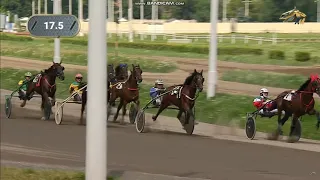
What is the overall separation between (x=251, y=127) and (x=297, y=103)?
1.12 meters

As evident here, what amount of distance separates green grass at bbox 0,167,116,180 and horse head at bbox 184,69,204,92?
5.59 metres

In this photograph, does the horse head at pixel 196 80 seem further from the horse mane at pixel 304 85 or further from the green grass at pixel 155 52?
the horse mane at pixel 304 85

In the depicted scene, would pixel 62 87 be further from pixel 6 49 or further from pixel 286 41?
pixel 286 41

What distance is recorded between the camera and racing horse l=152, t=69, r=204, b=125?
14125mm

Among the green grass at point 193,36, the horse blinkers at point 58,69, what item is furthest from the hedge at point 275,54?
the horse blinkers at point 58,69

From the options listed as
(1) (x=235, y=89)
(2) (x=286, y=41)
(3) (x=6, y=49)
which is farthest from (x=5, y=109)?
(2) (x=286, y=41)

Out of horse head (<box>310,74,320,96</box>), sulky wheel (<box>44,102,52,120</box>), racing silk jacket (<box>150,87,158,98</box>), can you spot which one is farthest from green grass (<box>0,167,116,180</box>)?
sulky wheel (<box>44,102,52,120</box>)

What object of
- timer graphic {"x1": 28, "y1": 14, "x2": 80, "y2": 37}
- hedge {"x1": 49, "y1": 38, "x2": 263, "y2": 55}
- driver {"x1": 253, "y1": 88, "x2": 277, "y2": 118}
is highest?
timer graphic {"x1": 28, "y1": 14, "x2": 80, "y2": 37}

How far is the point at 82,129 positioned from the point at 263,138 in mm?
4087

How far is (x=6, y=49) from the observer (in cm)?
1845

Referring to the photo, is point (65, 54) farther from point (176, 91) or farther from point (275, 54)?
point (275, 54)

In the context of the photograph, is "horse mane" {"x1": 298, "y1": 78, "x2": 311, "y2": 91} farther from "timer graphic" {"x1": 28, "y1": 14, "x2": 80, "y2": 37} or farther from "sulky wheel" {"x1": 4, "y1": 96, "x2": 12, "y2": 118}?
"sulky wheel" {"x1": 4, "y1": 96, "x2": 12, "y2": 118}

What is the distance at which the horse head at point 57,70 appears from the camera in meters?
16.3

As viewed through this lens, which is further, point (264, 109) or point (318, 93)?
point (264, 109)
